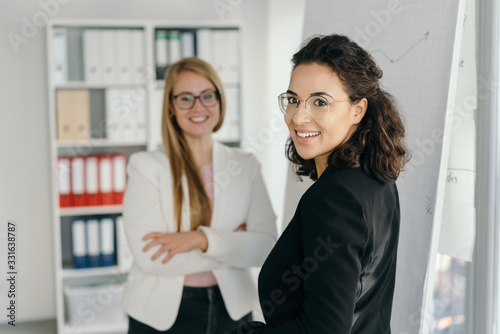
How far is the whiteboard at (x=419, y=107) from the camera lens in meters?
1.52

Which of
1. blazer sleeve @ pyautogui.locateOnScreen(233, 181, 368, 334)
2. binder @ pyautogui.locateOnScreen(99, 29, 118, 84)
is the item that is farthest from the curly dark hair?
binder @ pyautogui.locateOnScreen(99, 29, 118, 84)

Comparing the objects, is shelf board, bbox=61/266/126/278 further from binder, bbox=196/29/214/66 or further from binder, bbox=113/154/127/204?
binder, bbox=196/29/214/66

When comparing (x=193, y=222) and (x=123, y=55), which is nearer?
(x=193, y=222)

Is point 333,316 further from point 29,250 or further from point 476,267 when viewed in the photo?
point 29,250

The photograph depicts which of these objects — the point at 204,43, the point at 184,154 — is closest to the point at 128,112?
the point at 204,43

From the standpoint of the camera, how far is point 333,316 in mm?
1003

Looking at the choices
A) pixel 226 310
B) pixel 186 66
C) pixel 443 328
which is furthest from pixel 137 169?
pixel 443 328

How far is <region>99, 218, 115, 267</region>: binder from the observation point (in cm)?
342

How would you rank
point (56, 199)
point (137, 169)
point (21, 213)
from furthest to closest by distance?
point (21, 213), point (56, 199), point (137, 169)

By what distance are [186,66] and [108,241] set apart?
1.87m

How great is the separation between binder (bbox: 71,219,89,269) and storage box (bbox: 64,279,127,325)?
175 millimetres

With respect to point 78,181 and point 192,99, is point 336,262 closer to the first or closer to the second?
point 192,99

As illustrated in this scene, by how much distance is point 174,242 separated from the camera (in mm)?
1788

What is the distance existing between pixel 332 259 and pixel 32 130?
3111 millimetres
